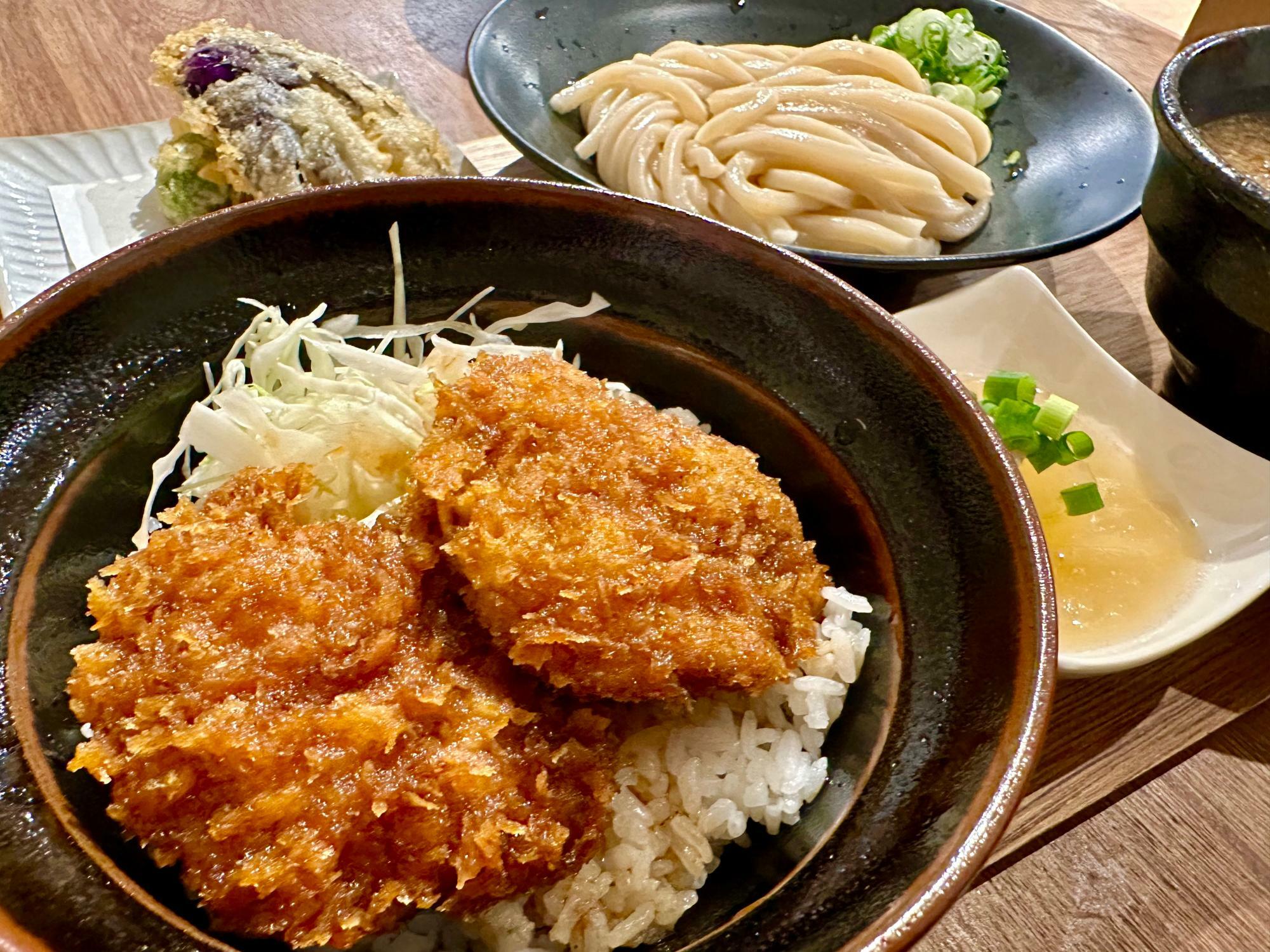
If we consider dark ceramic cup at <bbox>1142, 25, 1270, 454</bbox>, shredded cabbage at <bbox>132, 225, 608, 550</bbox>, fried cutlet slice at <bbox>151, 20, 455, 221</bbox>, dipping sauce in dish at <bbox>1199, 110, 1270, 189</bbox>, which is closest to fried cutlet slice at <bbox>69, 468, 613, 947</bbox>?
shredded cabbage at <bbox>132, 225, 608, 550</bbox>

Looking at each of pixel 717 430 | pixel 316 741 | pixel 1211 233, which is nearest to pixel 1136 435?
pixel 1211 233

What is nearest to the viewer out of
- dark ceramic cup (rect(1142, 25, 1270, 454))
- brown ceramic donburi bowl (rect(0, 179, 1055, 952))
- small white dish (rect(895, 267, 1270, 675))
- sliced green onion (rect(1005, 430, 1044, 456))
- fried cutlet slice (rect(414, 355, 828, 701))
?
brown ceramic donburi bowl (rect(0, 179, 1055, 952))

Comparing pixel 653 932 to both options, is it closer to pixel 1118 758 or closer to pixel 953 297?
pixel 1118 758

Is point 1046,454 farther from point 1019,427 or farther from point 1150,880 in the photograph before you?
point 1150,880

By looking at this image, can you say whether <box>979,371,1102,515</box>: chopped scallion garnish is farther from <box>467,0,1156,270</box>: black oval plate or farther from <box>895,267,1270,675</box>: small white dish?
<box>467,0,1156,270</box>: black oval plate

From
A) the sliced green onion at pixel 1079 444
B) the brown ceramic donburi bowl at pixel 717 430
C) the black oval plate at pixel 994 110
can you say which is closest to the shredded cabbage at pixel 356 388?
the brown ceramic donburi bowl at pixel 717 430

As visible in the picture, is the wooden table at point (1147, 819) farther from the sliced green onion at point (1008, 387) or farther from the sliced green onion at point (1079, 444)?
the sliced green onion at point (1008, 387)
